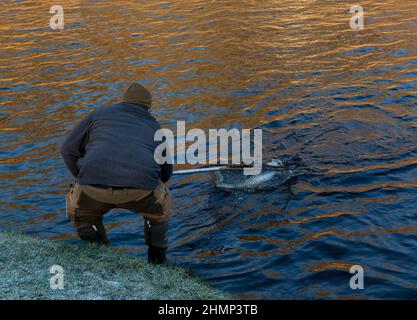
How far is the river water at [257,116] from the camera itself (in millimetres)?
9031

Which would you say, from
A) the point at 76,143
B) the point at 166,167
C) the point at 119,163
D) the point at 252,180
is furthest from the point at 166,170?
the point at 252,180

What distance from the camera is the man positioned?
7.23 m

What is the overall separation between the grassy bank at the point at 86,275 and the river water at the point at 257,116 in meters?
0.99

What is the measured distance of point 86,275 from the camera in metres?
7.25

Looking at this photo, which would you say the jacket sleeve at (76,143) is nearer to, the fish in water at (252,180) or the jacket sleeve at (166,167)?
the jacket sleeve at (166,167)

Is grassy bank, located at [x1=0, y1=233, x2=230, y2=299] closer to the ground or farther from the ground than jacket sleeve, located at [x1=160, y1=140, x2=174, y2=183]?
closer to the ground

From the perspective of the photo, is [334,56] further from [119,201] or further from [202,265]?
[119,201]

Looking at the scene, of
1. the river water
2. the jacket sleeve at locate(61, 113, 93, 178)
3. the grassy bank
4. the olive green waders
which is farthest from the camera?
the river water

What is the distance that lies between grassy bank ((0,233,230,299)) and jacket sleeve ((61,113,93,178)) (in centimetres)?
119

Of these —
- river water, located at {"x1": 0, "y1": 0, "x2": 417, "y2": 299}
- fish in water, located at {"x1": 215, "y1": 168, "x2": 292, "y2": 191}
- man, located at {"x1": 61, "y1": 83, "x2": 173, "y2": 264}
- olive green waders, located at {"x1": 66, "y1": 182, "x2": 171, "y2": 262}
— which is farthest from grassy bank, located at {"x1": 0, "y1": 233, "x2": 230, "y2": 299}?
fish in water, located at {"x1": 215, "y1": 168, "x2": 292, "y2": 191}

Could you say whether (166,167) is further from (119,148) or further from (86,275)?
(86,275)

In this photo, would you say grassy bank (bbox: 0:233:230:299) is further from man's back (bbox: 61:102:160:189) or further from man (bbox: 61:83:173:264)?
man's back (bbox: 61:102:160:189)

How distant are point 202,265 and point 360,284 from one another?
226cm

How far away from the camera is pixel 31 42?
24.0 meters
